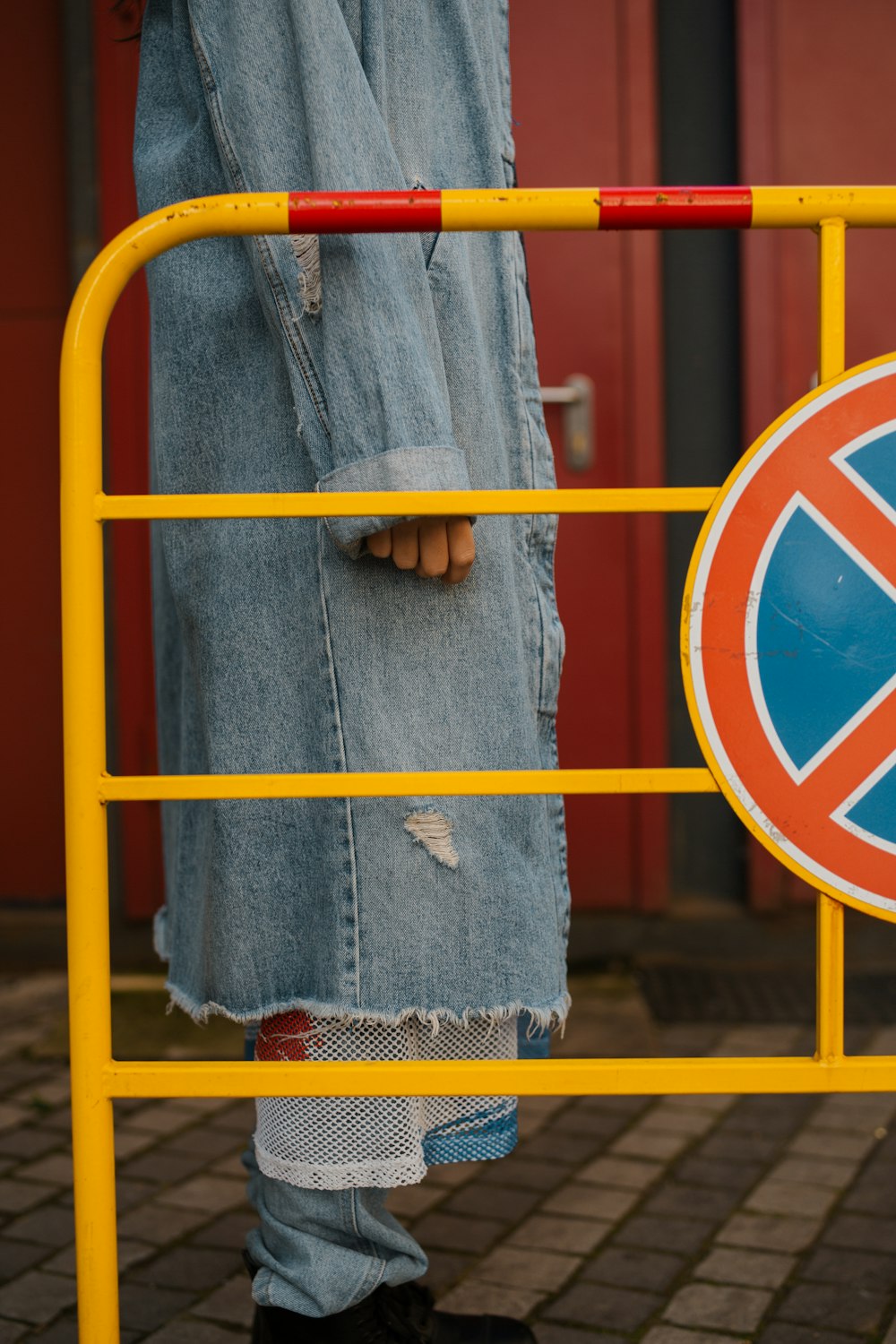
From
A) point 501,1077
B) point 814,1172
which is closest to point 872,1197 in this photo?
point 814,1172

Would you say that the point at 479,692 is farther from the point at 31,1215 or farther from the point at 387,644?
the point at 31,1215

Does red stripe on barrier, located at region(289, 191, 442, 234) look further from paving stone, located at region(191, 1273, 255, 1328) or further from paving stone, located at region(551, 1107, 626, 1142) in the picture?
paving stone, located at region(551, 1107, 626, 1142)

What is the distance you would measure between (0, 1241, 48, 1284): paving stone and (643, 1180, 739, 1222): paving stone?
0.92 m

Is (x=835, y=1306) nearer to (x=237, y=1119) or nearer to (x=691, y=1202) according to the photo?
(x=691, y=1202)

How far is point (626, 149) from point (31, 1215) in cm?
259

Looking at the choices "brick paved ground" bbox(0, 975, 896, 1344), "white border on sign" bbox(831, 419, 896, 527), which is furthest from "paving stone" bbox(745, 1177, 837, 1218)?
"white border on sign" bbox(831, 419, 896, 527)

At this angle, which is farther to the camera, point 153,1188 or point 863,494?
point 153,1188

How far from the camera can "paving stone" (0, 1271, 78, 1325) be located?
1.92 metres

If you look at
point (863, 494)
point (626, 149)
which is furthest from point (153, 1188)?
point (626, 149)

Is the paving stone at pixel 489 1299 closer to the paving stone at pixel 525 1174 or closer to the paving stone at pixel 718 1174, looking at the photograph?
the paving stone at pixel 525 1174

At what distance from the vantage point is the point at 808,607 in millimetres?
1278

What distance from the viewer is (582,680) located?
11.5ft

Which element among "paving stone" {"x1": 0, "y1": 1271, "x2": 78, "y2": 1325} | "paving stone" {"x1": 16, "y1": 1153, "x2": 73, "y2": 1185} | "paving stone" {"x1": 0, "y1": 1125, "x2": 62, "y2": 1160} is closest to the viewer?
"paving stone" {"x1": 0, "y1": 1271, "x2": 78, "y2": 1325}

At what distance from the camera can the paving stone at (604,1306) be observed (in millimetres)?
1886
